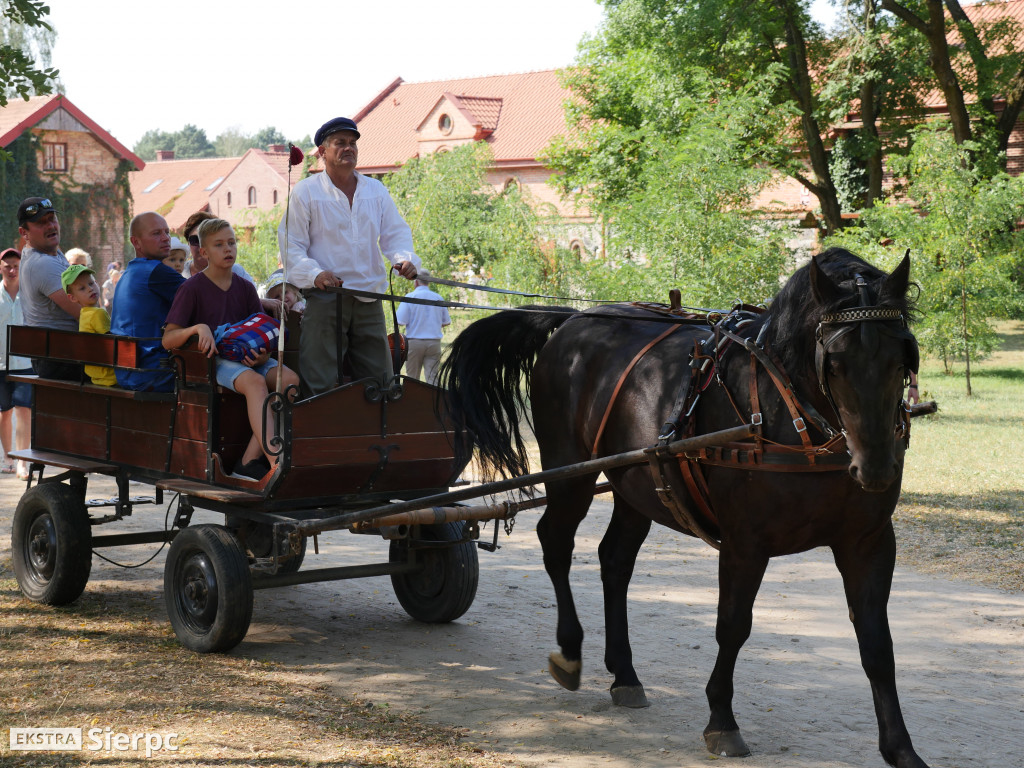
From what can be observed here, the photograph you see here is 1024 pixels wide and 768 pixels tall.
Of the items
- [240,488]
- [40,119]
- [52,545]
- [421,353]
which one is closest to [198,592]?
[240,488]

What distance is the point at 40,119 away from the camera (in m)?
40.3

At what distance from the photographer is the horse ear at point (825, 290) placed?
3.76m

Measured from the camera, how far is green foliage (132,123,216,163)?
155 meters

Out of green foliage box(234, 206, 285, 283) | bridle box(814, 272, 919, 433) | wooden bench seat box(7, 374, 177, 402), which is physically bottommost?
wooden bench seat box(7, 374, 177, 402)

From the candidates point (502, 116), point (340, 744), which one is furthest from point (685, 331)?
point (502, 116)

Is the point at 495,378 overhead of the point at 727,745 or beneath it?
overhead

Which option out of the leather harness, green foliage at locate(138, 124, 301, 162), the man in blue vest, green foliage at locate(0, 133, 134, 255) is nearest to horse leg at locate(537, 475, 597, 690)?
the leather harness

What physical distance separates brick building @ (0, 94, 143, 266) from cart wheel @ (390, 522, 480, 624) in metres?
39.2

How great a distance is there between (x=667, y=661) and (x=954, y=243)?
605 inches

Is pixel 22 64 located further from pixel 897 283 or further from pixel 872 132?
pixel 872 132

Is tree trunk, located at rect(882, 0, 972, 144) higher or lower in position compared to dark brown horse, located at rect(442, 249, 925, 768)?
higher

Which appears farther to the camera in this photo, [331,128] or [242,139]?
[242,139]

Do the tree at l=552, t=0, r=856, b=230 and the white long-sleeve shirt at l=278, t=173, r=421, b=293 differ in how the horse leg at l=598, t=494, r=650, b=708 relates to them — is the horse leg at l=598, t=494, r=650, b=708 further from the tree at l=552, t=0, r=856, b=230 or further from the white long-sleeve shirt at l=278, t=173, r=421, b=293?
the tree at l=552, t=0, r=856, b=230

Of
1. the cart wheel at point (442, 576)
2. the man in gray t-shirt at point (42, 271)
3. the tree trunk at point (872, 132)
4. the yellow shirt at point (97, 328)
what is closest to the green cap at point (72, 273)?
the man in gray t-shirt at point (42, 271)
